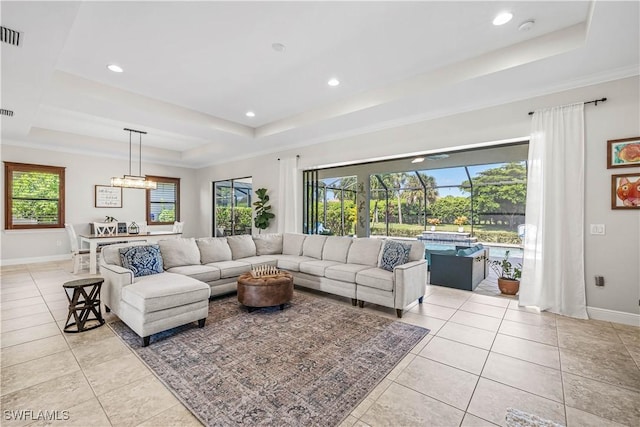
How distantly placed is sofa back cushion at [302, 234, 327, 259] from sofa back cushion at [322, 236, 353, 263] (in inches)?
4.2

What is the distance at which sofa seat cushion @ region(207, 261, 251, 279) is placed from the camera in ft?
13.7

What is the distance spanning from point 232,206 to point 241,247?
13.7ft

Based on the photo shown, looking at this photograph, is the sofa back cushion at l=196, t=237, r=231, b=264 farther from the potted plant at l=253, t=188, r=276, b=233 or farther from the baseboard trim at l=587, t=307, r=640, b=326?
the baseboard trim at l=587, t=307, r=640, b=326

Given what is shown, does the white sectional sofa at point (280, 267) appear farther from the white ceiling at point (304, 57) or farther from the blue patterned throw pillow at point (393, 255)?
the white ceiling at point (304, 57)

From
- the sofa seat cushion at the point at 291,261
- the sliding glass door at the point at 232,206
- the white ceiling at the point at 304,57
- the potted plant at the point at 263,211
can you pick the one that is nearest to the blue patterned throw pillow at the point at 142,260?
the sofa seat cushion at the point at 291,261

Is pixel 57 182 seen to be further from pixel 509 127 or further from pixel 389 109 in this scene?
pixel 509 127

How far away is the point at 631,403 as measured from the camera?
6.30 ft

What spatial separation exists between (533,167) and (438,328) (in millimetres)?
2511

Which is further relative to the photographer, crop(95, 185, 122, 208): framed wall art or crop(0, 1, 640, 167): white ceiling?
crop(95, 185, 122, 208): framed wall art

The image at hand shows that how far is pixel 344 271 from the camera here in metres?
3.97

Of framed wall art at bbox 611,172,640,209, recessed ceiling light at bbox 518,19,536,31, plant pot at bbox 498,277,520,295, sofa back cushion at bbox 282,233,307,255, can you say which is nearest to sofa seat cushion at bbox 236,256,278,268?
sofa back cushion at bbox 282,233,307,255

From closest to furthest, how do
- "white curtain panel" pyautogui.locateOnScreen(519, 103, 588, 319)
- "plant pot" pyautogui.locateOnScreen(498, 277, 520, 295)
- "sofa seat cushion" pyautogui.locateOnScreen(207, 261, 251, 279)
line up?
"white curtain panel" pyautogui.locateOnScreen(519, 103, 588, 319)
"sofa seat cushion" pyautogui.locateOnScreen(207, 261, 251, 279)
"plant pot" pyautogui.locateOnScreen(498, 277, 520, 295)

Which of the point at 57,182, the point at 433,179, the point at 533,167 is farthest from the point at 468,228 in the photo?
the point at 57,182

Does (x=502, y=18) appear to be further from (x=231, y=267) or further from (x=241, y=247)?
(x=241, y=247)
